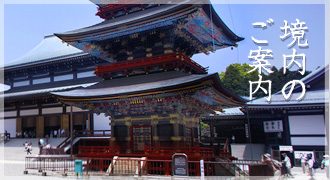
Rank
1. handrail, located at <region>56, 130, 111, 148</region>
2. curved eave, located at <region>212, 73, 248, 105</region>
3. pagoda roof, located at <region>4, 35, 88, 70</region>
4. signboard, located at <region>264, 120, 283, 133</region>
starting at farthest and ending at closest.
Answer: pagoda roof, located at <region>4, 35, 88, 70</region>
handrail, located at <region>56, 130, 111, 148</region>
signboard, located at <region>264, 120, 283, 133</region>
curved eave, located at <region>212, 73, 248, 105</region>

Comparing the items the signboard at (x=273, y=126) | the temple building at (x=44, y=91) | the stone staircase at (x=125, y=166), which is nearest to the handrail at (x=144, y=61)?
the stone staircase at (x=125, y=166)

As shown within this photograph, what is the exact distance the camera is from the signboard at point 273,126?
22.1m

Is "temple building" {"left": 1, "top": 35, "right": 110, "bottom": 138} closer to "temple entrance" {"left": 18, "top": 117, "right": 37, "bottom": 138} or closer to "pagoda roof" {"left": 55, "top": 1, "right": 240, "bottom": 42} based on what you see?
"temple entrance" {"left": 18, "top": 117, "right": 37, "bottom": 138}

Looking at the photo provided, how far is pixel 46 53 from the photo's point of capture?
34656 millimetres

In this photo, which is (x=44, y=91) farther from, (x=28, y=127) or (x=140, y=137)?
(x=140, y=137)

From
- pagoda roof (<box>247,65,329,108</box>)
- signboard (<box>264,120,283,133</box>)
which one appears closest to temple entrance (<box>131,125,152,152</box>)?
pagoda roof (<box>247,65,329,108</box>)

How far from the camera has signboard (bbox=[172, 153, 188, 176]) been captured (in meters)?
11.9

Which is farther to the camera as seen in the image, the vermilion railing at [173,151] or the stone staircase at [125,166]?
the vermilion railing at [173,151]

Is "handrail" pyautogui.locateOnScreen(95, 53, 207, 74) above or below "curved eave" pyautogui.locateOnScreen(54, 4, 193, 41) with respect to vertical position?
below

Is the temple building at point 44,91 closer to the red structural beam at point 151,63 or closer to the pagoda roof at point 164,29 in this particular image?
the red structural beam at point 151,63

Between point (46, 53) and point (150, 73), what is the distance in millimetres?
22957

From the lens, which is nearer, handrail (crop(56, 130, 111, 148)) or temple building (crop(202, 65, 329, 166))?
temple building (crop(202, 65, 329, 166))

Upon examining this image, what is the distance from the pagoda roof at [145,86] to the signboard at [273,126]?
21.4 feet

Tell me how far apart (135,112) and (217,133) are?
17.4m
